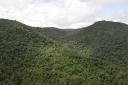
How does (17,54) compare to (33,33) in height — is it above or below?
below

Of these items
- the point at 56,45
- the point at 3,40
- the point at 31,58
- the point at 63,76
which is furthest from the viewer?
the point at 56,45

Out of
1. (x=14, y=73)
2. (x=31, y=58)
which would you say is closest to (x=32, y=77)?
(x=14, y=73)

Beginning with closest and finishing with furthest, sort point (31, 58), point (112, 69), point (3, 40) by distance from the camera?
point (112, 69) → point (31, 58) → point (3, 40)

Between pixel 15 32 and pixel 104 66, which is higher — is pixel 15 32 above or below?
above

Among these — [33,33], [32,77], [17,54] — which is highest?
[33,33]

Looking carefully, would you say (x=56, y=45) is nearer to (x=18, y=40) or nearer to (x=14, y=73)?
(x=18, y=40)

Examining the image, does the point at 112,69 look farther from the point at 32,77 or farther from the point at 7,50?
the point at 7,50

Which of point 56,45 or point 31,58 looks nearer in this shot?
point 31,58

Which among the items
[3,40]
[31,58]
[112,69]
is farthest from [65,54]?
[3,40]

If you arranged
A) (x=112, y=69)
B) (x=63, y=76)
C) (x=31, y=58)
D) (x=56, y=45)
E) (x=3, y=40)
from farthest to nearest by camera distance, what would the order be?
(x=56, y=45) < (x=3, y=40) < (x=31, y=58) < (x=112, y=69) < (x=63, y=76)
